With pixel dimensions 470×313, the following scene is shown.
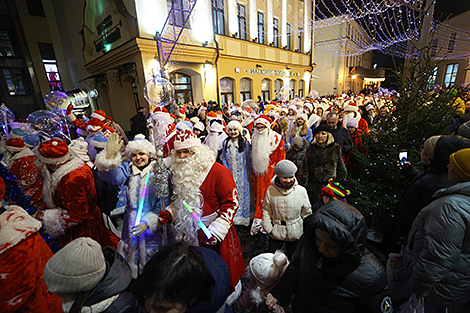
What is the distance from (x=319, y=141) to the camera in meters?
3.47

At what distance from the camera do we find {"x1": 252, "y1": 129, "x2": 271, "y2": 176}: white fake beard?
13.6 ft

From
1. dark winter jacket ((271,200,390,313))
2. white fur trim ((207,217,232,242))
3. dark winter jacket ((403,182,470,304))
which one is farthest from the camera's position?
white fur trim ((207,217,232,242))

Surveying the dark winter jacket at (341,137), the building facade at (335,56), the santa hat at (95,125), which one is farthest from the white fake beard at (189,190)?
the building facade at (335,56)

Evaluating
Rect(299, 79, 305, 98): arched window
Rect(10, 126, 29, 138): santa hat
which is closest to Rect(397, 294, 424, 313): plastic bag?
Rect(10, 126, 29, 138): santa hat

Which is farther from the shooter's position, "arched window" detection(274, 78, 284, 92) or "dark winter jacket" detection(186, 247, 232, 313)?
"arched window" detection(274, 78, 284, 92)

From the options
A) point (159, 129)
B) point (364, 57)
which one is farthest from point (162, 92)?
point (364, 57)

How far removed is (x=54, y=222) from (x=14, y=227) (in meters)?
0.79

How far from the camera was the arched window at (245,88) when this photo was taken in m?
16.0

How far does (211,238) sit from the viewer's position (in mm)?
2139

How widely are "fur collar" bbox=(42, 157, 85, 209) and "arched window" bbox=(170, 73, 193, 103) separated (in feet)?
33.9

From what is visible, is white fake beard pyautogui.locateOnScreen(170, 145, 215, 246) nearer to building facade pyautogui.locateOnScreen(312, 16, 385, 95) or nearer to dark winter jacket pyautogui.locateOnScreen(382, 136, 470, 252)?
dark winter jacket pyautogui.locateOnScreen(382, 136, 470, 252)

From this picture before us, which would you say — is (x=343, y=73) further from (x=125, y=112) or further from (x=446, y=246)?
(x=446, y=246)

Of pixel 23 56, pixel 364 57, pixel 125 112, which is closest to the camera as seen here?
pixel 125 112

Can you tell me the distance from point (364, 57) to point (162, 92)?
48.7 m
